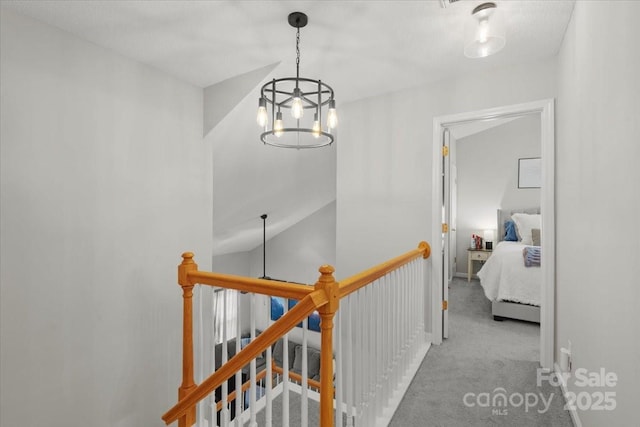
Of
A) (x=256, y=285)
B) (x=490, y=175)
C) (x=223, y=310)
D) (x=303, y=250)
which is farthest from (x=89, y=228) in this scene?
(x=490, y=175)

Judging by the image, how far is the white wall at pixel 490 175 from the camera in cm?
561

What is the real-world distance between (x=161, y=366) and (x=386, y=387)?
1778mm

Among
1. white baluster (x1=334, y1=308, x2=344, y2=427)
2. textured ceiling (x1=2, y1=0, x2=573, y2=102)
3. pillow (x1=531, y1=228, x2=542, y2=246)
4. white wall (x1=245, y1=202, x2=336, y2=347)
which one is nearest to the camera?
white baluster (x1=334, y1=308, x2=344, y2=427)

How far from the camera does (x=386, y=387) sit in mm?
1976

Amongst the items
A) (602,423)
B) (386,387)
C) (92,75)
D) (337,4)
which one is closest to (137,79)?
(92,75)

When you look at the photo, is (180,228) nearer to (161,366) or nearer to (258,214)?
(161,366)

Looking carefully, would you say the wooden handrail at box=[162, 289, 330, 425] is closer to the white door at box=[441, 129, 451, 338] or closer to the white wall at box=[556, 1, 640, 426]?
the white wall at box=[556, 1, 640, 426]

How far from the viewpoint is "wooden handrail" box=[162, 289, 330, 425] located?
4.34 ft

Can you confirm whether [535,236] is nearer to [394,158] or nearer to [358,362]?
[394,158]

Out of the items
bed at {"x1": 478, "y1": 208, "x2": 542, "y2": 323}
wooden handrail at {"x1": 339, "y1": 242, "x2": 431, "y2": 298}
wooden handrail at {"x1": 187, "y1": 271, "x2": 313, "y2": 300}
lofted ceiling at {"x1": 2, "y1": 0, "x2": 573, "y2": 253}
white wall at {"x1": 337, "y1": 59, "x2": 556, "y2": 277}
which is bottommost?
bed at {"x1": 478, "y1": 208, "x2": 542, "y2": 323}

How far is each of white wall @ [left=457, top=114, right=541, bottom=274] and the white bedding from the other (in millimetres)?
2309

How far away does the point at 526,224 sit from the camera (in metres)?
5.06

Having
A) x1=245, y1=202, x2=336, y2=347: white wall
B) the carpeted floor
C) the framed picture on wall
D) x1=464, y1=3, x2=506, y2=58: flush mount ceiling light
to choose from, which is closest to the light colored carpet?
the carpeted floor

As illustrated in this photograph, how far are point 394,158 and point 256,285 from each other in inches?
73.0
